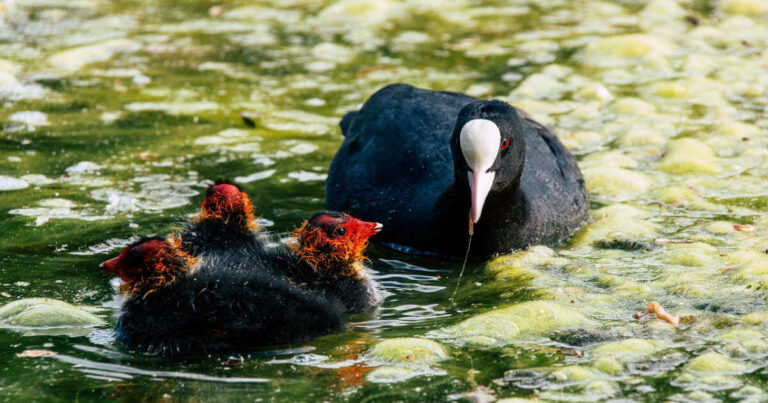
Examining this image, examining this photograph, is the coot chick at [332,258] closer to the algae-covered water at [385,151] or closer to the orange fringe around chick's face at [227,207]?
the algae-covered water at [385,151]

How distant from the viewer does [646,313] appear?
4.16 m

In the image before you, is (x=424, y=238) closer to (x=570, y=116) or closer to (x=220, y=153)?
(x=220, y=153)

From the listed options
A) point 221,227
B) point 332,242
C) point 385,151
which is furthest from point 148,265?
point 385,151

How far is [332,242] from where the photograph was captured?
13.9ft

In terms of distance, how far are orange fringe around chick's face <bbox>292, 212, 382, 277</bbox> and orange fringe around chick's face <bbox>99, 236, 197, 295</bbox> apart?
Answer: 55cm

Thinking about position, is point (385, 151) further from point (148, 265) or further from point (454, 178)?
point (148, 265)

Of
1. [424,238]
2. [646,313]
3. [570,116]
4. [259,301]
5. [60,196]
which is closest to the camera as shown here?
[259,301]

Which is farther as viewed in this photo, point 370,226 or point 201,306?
point 370,226

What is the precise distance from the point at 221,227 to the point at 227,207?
Result: 0.31 ft

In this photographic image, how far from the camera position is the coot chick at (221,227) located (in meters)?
4.36

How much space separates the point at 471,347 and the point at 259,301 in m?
0.84

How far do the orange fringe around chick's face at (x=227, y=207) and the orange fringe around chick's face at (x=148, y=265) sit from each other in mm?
480

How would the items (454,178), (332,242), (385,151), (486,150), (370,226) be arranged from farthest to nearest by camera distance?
(385,151), (454,178), (486,150), (370,226), (332,242)

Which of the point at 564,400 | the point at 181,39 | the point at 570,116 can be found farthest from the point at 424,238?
the point at 181,39
